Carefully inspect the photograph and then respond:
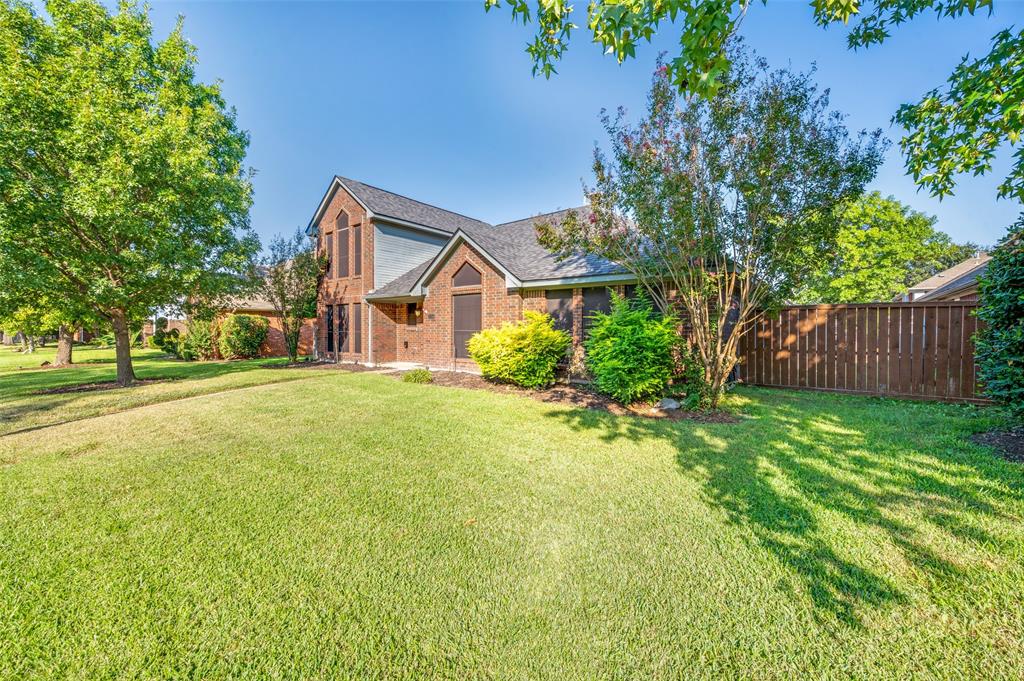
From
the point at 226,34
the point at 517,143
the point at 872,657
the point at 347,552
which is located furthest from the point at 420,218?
the point at 872,657

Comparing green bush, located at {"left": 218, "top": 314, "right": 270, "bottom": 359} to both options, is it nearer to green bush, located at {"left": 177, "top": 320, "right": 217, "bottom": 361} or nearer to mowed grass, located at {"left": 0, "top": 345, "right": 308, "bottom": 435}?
green bush, located at {"left": 177, "top": 320, "right": 217, "bottom": 361}

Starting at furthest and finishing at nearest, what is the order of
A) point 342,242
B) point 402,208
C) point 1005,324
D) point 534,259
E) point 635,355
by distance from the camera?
1. point 402,208
2. point 342,242
3. point 534,259
4. point 635,355
5. point 1005,324

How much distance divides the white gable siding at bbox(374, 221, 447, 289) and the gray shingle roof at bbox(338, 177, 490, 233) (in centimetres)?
53

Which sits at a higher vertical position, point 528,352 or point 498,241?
point 498,241

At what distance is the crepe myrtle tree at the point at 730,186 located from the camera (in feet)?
21.1

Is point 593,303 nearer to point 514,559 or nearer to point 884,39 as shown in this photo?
point 884,39

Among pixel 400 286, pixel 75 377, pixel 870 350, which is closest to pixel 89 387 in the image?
pixel 75 377

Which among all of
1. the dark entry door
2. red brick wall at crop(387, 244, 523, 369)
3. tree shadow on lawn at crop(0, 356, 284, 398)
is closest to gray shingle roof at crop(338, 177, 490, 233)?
red brick wall at crop(387, 244, 523, 369)

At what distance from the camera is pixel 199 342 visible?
19.2 meters

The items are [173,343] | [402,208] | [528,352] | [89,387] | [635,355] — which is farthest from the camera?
[173,343]

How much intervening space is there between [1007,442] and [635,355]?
4.92 meters

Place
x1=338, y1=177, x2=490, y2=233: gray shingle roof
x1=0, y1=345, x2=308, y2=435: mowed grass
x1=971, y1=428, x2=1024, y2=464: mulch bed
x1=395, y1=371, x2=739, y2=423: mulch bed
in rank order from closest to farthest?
1. x1=971, y1=428, x2=1024, y2=464: mulch bed
2. x1=395, y1=371, x2=739, y2=423: mulch bed
3. x1=0, y1=345, x2=308, y2=435: mowed grass
4. x1=338, y1=177, x2=490, y2=233: gray shingle roof

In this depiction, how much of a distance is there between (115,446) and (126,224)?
7.30 m

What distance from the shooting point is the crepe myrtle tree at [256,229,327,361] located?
17141 millimetres
